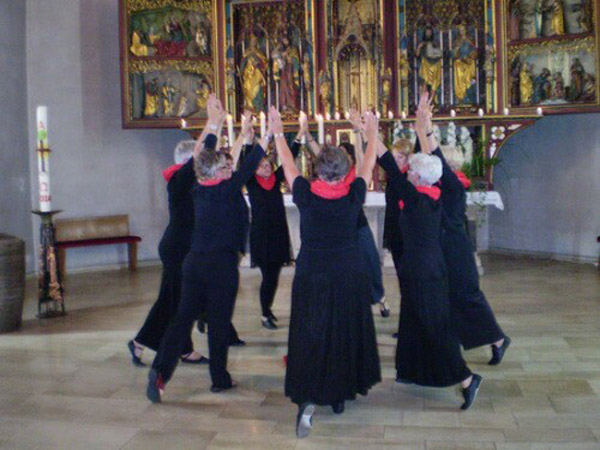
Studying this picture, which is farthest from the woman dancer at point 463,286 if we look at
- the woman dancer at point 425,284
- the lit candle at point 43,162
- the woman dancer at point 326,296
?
the lit candle at point 43,162

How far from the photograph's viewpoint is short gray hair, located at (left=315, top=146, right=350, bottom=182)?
4859 millimetres

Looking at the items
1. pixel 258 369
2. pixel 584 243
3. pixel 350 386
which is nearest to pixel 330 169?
pixel 350 386

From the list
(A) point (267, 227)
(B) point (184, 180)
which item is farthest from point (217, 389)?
(A) point (267, 227)

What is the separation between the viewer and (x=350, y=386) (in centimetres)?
512

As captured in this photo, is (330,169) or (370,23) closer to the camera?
(330,169)

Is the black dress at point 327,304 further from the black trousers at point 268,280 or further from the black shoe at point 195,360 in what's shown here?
the black trousers at point 268,280

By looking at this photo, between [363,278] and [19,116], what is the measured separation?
8.07 metres

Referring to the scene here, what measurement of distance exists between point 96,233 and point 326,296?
8.12 metres

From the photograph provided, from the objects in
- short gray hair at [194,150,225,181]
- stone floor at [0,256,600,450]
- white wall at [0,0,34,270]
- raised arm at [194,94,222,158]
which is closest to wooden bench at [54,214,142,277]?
white wall at [0,0,34,270]

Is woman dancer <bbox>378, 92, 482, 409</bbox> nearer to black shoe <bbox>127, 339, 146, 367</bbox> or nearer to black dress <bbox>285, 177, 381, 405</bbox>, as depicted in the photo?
black dress <bbox>285, 177, 381, 405</bbox>

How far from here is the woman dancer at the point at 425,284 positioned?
5324 mm

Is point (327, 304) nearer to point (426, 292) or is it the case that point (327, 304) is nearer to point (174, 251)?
point (426, 292)

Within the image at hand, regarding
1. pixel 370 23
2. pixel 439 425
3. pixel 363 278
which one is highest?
pixel 370 23

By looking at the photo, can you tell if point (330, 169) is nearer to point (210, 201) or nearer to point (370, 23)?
point (210, 201)
